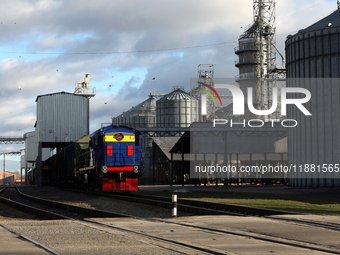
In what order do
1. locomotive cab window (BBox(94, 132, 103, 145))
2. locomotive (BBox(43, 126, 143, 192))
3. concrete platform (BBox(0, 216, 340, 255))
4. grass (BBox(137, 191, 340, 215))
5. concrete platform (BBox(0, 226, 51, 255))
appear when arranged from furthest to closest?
locomotive cab window (BBox(94, 132, 103, 145)) < locomotive (BBox(43, 126, 143, 192)) < grass (BBox(137, 191, 340, 215)) < concrete platform (BBox(0, 216, 340, 255)) < concrete platform (BBox(0, 226, 51, 255))

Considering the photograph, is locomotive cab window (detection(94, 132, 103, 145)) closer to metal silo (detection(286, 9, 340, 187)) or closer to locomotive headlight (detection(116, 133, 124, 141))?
locomotive headlight (detection(116, 133, 124, 141))

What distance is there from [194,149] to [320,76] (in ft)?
62.6

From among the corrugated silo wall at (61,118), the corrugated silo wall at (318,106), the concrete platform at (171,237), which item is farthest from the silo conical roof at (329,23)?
the corrugated silo wall at (61,118)

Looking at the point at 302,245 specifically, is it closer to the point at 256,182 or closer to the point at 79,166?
the point at 79,166

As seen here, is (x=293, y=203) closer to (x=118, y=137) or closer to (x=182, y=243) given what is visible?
(x=118, y=137)

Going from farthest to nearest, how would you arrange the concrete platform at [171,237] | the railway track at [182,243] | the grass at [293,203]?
the grass at [293,203] < the concrete platform at [171,237] < the railway track at [182,243]

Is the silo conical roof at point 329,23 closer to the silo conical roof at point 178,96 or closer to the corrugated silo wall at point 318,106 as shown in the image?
the corrugated silo wall at point 318,106

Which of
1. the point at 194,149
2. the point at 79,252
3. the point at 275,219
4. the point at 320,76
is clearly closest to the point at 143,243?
the point at 79,252

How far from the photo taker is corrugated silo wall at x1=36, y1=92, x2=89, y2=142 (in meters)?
62.4

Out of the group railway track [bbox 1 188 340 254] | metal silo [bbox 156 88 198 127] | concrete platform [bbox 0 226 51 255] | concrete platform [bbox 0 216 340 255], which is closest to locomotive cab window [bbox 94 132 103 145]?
concrete platform [bbox 0 216 340 255]

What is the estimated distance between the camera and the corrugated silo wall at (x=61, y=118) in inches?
2457

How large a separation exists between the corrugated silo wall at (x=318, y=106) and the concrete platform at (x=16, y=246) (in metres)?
35.4

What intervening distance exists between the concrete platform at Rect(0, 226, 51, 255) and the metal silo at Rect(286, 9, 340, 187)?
116 ft

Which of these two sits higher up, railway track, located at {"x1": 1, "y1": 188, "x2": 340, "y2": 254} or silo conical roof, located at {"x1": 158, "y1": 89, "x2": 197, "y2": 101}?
silo conical roof, located at {"x1": 158, "y1": 89, "x2": 197, "y2": 101}
